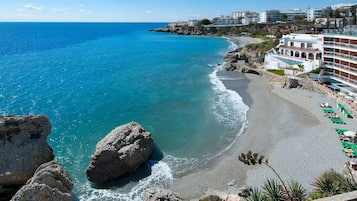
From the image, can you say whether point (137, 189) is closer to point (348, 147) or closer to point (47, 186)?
point (47, 186)

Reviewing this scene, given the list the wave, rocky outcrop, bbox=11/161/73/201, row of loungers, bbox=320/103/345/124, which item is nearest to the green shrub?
the wave

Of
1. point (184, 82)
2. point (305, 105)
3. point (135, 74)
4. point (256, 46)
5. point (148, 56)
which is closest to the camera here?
point (305, 105)

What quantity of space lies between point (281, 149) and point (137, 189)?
15188 millimetres

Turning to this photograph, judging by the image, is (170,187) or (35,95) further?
(35,95)

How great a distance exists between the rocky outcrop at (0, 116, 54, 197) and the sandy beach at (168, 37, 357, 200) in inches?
470

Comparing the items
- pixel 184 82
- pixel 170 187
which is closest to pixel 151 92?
pixel 184 82

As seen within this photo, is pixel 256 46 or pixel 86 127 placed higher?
pixel 256 46

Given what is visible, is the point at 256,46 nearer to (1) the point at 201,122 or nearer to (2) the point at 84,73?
(2) the point at 84,73

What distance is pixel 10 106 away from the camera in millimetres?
47719

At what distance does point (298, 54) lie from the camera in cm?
6228

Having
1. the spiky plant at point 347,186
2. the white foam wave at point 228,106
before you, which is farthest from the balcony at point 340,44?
the spiky plant at point 347,186

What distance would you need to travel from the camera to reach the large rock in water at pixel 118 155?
27703mm

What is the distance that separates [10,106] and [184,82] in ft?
107

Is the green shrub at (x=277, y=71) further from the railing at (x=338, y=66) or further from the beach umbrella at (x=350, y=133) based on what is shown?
the beach umbrella at (x=350, y=133)
